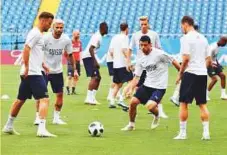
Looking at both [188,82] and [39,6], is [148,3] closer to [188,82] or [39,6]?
[39,6]

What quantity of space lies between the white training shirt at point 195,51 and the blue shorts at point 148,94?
4.40 ft

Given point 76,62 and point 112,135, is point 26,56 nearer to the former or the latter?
point 112,135

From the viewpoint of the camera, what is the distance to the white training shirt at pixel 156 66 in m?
13.3

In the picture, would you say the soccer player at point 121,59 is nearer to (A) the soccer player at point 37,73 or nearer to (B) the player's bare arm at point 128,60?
(B) the player's bare arm at point 128,60

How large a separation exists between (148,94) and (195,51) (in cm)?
171

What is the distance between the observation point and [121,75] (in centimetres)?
1862

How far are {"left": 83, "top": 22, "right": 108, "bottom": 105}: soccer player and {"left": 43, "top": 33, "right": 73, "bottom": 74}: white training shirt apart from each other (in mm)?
→ 4126

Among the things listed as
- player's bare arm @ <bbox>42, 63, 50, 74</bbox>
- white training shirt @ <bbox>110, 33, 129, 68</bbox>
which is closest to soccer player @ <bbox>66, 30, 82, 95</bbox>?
white training shirt @ <bbox>110, 33, 129, 68</bbox>

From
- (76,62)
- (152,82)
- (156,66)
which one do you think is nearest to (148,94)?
(152,82)

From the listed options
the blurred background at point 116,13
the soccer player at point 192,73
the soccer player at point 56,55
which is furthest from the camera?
the blurred background at point 116,13

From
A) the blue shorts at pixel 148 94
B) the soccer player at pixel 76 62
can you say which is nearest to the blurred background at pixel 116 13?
the soccer player at pixel 76 62

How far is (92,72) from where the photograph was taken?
1925 centimetres

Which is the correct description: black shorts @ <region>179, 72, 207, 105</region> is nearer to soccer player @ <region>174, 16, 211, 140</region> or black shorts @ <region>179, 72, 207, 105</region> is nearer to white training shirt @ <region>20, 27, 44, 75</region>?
soccer player @ <region>174, 16, 211, 140</region>

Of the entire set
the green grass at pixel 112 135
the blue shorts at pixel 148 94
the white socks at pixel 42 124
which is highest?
the blue shorts at pixel 148 94
